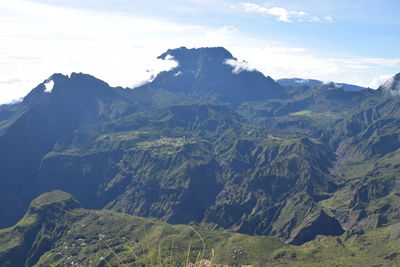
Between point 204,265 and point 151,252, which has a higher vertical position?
point 151,252

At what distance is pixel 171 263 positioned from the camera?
17.7 meters

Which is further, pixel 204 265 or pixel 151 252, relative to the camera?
pixel 204 265

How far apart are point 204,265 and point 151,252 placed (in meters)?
10.5

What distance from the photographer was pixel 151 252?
15.3 metres

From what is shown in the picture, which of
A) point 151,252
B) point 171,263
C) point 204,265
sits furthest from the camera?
point 204,265

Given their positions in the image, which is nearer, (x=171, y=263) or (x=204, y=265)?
(x=171, y=263)

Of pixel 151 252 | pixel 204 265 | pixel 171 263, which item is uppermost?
pixel 151 252

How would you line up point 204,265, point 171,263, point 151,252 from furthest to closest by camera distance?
point 204,265 → point 171,263 → point 151,252

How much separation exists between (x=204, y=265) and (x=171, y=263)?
7.70m

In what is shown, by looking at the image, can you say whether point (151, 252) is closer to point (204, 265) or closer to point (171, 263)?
point (171, 263)

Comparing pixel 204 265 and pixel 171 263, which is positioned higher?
pixel 171 263

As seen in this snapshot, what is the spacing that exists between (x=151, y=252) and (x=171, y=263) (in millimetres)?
2857

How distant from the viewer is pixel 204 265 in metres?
24.6

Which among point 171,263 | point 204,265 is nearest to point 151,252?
point 171,263
